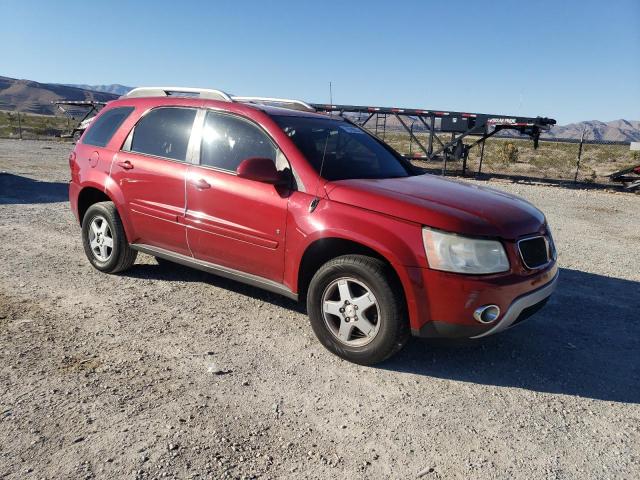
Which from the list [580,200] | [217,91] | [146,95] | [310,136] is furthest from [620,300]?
[580,200]

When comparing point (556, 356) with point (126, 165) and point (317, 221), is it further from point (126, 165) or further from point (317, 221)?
point (126, 165)

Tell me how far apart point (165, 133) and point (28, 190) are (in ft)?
24.1

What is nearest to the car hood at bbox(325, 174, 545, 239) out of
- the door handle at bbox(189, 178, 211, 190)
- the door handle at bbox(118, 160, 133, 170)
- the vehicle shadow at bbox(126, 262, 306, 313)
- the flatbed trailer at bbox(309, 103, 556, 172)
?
the door handle at bbox(189, 178, 211, 190)

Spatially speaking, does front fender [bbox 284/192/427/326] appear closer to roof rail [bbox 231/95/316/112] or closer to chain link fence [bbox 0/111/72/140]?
roof rail [bbox 231/95/316/112]

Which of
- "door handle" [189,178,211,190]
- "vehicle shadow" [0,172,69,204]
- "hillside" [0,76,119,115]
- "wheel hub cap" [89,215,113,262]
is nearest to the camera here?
"door handle" [189,178,211,190]

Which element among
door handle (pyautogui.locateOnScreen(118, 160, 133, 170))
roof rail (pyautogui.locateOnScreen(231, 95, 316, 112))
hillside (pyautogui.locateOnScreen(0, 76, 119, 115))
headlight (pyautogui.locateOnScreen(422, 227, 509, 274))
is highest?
hillside (pyautogui.locateOnScreen(0, 76, 119, 115))

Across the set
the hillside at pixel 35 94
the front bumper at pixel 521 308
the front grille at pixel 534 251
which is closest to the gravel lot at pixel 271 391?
the front bumper at pixel 521 308

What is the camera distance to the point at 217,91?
4.70 metres

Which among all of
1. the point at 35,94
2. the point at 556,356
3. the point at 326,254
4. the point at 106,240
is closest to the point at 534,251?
the point at 556,356

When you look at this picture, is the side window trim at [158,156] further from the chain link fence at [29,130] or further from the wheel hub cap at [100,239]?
the chain link fence at [29,130]

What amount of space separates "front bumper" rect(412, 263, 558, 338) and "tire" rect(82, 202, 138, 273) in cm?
311

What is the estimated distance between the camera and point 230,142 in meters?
4.34

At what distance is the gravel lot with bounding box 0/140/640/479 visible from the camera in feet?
8.55

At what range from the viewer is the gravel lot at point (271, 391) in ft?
8.55
